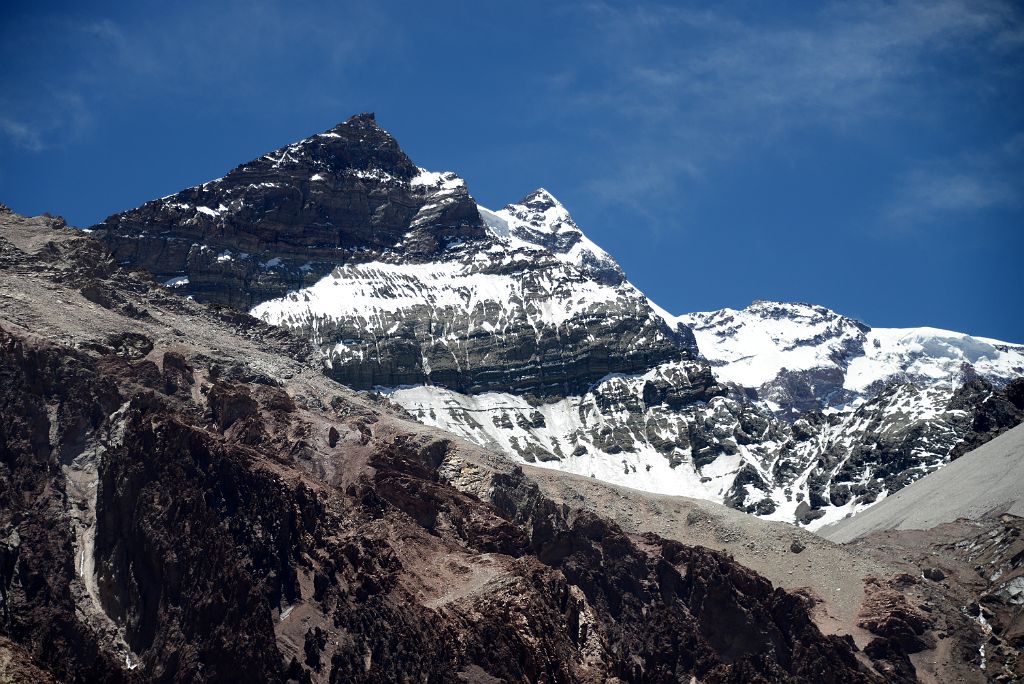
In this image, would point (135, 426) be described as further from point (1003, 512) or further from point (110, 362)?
point (1003, 512)

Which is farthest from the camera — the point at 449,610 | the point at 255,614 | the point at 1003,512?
the point at 1003,512

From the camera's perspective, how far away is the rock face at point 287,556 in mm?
114000

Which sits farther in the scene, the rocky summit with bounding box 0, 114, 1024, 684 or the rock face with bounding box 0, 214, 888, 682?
the rocky summit with bounding box 0, 114, 1024, 684

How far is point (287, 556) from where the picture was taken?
128m

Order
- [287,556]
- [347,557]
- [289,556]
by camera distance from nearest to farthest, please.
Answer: [287,556]
[289,556]
[347,557]

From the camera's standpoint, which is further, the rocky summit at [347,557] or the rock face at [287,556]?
the rocky summit at [347,557]

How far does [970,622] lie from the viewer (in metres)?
157

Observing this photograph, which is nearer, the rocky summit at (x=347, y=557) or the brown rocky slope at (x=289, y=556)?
the brown rocky slope at (x=289, y=556)

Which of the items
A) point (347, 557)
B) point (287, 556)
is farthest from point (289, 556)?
point (347, 557)

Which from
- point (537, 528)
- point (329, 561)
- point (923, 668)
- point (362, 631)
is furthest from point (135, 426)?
point (923, 668)

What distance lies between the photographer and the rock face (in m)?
114

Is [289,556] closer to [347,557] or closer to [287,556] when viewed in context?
[287,556]

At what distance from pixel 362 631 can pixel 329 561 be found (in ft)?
36.8

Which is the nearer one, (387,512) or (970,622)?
(387,512)
